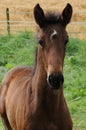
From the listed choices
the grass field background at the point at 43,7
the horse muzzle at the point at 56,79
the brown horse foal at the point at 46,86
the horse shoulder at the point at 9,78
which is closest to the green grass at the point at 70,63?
the horse shoulder at the point at 9,78

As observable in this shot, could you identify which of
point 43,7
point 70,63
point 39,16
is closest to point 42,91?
point 39,16

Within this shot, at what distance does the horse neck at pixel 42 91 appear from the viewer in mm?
5218

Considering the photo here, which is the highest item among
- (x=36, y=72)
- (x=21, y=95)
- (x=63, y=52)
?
(x=63, y=52)

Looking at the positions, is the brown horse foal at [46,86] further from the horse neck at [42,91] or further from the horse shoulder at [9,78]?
the horse shoulder at [9,78]

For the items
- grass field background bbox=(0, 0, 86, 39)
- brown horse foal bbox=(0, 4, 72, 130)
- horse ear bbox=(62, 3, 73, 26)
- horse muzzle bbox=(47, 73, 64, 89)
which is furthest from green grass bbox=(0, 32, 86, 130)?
grass field background bbox=(0, 0, 86, 39)

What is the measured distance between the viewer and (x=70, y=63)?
11781 mm

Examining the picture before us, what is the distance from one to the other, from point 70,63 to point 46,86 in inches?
258

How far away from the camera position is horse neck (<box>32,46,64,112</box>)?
205 inches

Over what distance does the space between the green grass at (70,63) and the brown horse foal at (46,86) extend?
61.6 inches

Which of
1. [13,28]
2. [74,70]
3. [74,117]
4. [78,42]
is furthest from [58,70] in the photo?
[13,28]

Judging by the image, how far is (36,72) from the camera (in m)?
5.44

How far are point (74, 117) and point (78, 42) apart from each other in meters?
5.58

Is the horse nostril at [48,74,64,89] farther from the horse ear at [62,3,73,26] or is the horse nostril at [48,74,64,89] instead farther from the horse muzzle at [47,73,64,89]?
the horse ear at [62,3,73,26]

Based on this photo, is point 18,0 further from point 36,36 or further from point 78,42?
point 36,36
